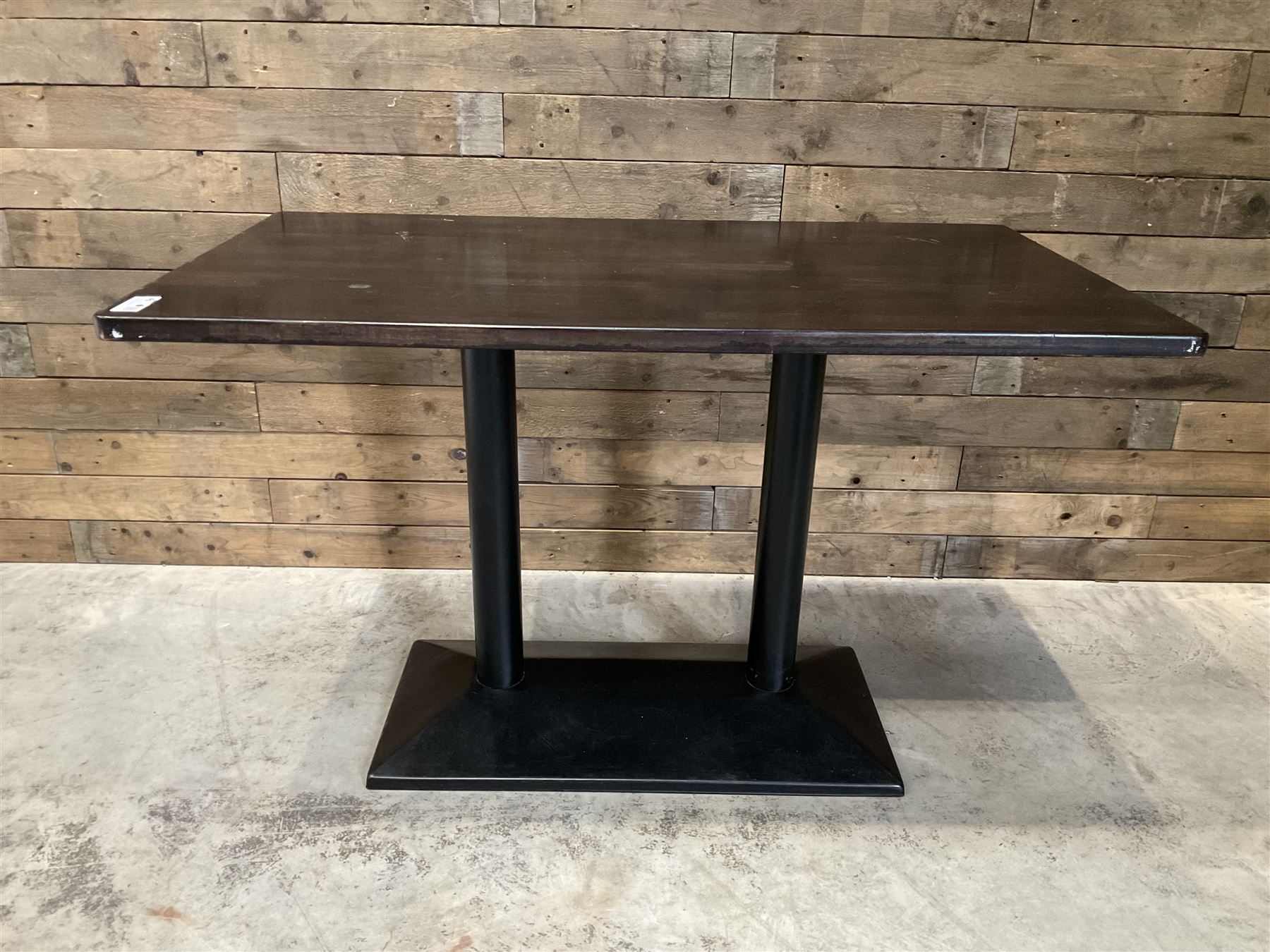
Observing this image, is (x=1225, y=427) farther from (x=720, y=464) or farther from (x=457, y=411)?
(x=457, y=411)

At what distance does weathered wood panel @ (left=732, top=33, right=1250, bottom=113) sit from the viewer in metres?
2.28

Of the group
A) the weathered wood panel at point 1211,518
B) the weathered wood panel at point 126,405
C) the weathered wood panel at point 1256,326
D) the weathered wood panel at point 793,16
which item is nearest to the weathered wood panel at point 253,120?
the weathered wood panel at point 793,16

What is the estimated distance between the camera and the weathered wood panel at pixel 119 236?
Result: 2408mm

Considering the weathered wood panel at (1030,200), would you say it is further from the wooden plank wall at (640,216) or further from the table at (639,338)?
the table at (639,338)

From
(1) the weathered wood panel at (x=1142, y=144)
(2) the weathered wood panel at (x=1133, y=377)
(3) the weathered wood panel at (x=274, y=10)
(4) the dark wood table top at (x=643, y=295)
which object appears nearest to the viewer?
(4) the dark wood table top at (x=643, y=295)

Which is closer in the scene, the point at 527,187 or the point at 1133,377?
the point at 527,187

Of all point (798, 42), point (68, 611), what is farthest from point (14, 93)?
point (798, 42)

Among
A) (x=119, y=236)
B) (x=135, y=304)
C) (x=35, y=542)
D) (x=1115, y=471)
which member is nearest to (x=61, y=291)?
(x=119, y=236)

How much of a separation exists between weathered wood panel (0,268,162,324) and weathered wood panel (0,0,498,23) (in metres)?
0.56

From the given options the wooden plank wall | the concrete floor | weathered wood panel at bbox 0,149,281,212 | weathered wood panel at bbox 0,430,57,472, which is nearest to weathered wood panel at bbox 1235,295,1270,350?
the wooden plank wall

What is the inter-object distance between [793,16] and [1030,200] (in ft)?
2.29

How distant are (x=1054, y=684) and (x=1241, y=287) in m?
1.07

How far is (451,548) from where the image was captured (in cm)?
277

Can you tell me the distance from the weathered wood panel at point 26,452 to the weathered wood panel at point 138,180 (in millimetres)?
594
